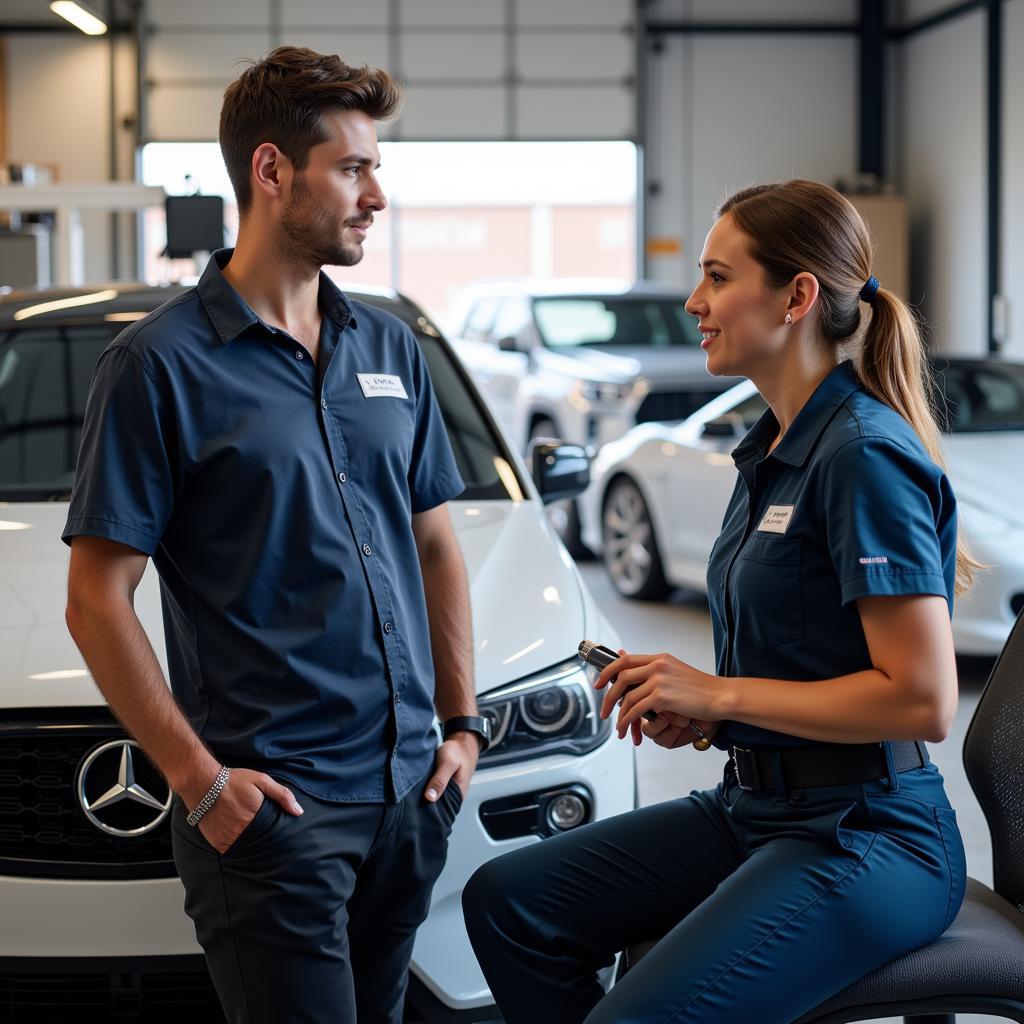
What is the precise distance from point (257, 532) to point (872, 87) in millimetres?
14373

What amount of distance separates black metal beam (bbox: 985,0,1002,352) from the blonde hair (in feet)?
38.4

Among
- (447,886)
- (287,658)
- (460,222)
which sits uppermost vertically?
(460,222)

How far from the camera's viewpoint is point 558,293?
9.55m

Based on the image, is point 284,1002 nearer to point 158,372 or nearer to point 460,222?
point 158,372

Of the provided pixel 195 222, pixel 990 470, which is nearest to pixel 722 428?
pixel 990 470

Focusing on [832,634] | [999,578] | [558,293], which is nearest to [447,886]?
[832,634]

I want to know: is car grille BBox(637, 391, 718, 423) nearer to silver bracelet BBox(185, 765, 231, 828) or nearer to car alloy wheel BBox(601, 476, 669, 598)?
car alloy wheel BBox(601, 476, 669, 598)

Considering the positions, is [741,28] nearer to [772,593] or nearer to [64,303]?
[64,303]

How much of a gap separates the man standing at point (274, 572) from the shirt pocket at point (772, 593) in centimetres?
43

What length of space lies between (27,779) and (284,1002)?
710 millimetres

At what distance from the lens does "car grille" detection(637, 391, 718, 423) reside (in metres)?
8.02

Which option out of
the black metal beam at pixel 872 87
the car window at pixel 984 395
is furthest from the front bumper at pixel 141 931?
the black metal beam at pixel 872 87

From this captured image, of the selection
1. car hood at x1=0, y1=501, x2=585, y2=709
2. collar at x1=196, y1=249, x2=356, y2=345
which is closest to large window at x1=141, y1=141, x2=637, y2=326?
car hood at x1=0, y1=501, x2=585, y2=709

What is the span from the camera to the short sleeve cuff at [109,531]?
1660 mm
